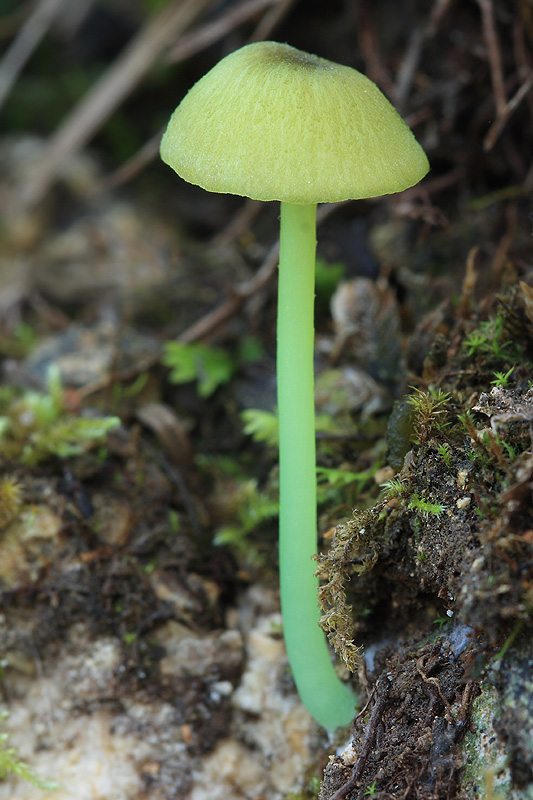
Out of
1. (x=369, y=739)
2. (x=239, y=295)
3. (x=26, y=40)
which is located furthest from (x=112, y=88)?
(x=369, y=739)

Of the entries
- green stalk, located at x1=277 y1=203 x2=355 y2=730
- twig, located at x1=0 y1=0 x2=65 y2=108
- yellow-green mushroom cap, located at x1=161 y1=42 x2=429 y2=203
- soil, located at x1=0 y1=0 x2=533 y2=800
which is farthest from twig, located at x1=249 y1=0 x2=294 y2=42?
green stalk, located at x1=277 y1=203 x2=355 y2=730

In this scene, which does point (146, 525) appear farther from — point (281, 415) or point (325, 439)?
point (281, 415)

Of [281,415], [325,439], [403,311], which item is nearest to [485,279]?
[403,311]

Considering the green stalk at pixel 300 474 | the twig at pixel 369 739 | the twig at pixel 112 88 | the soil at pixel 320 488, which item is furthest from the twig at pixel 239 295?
the twig at pixel 369 739

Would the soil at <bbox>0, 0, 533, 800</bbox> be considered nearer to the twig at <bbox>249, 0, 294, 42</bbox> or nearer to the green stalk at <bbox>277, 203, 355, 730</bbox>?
→ the green stalk at <bbox>277, 203, 355, 730</bbox>

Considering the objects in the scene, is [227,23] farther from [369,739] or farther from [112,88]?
[369,739]

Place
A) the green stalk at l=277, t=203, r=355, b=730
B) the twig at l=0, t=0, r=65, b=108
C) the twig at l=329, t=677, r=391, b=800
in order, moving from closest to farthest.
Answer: the twig at l=329, t=677, r=391, b=800
the green stalk at l=277, t=203, r=355, b=730
the twig at l=0, t=0, r=65, b=108

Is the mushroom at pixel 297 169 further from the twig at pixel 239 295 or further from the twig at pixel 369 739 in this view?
the twig at pixel 239 295
